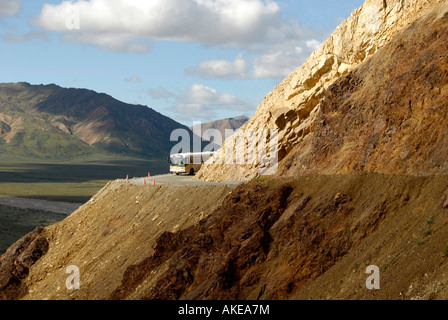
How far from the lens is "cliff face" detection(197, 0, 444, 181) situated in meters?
32.7

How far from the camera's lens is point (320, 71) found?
38094 mm

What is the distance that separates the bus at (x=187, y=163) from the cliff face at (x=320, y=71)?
13252 mm

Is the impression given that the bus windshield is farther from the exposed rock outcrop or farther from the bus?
the exposed rock outcrop

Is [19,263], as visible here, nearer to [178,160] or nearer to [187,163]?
[187,163]

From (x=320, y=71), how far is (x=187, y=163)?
22.8m

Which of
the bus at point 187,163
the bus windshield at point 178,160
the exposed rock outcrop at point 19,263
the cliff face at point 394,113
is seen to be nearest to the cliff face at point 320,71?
the cliff face at point 394,113

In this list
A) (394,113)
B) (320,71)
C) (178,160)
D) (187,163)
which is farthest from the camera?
(178,160)

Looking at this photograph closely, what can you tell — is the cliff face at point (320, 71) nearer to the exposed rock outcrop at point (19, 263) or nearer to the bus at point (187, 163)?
the exposed rock outcrop at point (19, 263)

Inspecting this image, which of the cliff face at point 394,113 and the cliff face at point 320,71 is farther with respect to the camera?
the cliff face at point 320,71

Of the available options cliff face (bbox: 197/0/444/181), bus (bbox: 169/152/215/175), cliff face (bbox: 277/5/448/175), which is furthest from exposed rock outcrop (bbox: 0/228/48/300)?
bus (bbox: 169/152/215/175)

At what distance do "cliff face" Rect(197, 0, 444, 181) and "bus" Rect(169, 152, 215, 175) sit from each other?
13252 millimetres

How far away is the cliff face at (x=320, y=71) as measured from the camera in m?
32.7

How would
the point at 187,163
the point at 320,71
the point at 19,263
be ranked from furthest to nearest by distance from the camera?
the point at 187,163 < the point at 19,263 < the point at 320,71

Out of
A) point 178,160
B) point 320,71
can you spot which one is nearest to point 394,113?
point 320,71
